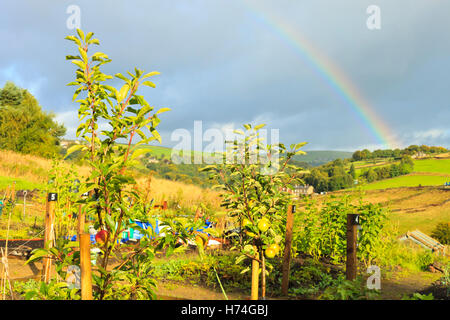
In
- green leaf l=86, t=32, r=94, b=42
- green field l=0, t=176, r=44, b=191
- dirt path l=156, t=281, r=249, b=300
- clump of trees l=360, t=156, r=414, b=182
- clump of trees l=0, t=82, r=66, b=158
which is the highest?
clump of trees l=0, t=82, r=66, b=158

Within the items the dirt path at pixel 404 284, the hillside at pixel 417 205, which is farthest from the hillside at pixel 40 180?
the hillside at pixel 417 205

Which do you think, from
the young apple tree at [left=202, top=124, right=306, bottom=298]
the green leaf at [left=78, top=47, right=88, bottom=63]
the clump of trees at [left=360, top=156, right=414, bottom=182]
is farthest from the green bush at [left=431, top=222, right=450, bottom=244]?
the clump of trees at [left=360, top=156, right=414, bottom=182]

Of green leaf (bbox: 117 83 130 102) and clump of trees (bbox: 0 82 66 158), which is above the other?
clump of trees (bbox: 0 82 66 158)

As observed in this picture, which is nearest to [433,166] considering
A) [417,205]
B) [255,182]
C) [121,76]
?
[417,205]

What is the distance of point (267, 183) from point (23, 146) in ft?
90.1

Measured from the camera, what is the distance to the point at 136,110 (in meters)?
1.89

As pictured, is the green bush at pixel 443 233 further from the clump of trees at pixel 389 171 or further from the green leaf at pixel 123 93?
the clump of trees at pixel 389 171

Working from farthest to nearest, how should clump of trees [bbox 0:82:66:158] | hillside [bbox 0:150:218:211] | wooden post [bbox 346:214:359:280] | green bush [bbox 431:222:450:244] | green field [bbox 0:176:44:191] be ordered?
clump of trees [bbox 0:82:66:158], green field [bbox 0:176:44:191], hillside [bbox 0:150:218:211], green bush [bbox 431:222:450:244], wooden post [bbox 346:214:359:280]

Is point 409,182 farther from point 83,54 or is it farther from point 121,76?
point 83,54

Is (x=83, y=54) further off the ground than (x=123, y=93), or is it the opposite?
(x=83, y=54)

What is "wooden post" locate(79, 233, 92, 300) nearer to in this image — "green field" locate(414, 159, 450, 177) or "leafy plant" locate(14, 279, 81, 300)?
"leafy plant" locate(14, 279, 81, 300)

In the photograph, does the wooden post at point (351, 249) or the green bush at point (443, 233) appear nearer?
the wooden post at point (351, 249)
